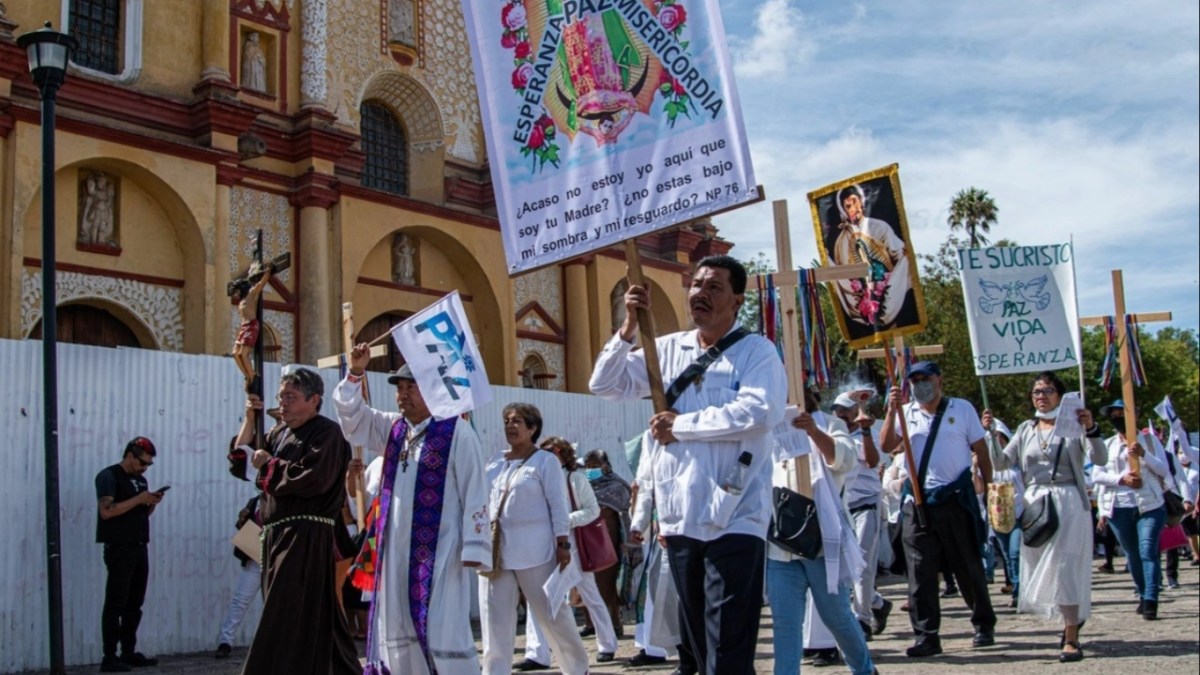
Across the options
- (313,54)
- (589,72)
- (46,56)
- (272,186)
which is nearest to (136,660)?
(46,56)

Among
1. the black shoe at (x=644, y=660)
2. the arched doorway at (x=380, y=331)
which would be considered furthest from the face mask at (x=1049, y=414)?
the arched doorway at (x=380, y=331)

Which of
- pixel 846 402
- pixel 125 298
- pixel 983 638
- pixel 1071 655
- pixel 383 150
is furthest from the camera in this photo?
pixel 383 150

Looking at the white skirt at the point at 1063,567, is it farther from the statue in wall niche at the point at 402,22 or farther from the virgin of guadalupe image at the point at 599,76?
the statue in wall niche at the point at 402,22

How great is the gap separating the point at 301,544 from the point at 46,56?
5.44 m

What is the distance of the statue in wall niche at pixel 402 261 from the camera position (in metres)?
22.0

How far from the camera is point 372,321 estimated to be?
71.4ft

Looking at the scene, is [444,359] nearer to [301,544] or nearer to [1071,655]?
[301,544]

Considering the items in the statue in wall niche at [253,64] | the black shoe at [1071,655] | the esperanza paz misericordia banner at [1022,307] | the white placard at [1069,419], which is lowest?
the black shoe at [1071,655]

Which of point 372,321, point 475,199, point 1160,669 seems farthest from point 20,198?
point 1160,669

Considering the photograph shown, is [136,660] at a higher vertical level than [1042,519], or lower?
lower

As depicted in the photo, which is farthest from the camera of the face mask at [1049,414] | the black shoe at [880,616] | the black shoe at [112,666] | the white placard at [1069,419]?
the black shoe at [880,616]

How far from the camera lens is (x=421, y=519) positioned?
7027 mm

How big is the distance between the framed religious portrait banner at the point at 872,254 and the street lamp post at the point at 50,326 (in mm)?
6245

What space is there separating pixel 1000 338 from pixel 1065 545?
294 centimetres
